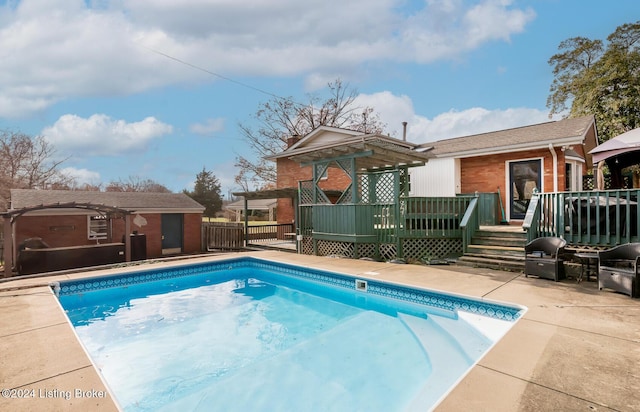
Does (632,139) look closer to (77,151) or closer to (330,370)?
(330,370)

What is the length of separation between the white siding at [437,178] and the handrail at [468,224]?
3322 mm

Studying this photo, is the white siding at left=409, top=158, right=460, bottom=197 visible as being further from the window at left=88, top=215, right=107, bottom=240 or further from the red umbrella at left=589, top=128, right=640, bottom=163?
the window at left=88, top=215, right=107, bottom=240

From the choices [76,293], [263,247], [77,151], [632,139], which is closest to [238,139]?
[77,151]

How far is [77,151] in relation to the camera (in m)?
26.7

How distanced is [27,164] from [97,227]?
45.3ft

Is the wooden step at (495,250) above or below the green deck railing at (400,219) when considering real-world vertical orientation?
below

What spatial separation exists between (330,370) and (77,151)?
100ft

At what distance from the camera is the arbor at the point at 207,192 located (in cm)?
4619

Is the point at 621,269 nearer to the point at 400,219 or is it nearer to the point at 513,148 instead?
the point at 400,219

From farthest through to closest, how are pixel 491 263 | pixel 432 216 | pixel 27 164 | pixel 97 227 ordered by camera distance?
pixel 27 164
pixel 97 227
pixel 432 216
pixel 491 263

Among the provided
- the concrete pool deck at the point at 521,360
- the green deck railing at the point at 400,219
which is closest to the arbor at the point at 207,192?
the green deck railing at the point at 400,219

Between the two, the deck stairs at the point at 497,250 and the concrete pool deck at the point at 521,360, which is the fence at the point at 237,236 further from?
the concrete pool deck at the point at 521,360

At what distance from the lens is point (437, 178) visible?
1302cm

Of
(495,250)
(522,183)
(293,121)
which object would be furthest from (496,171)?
(293,121)
